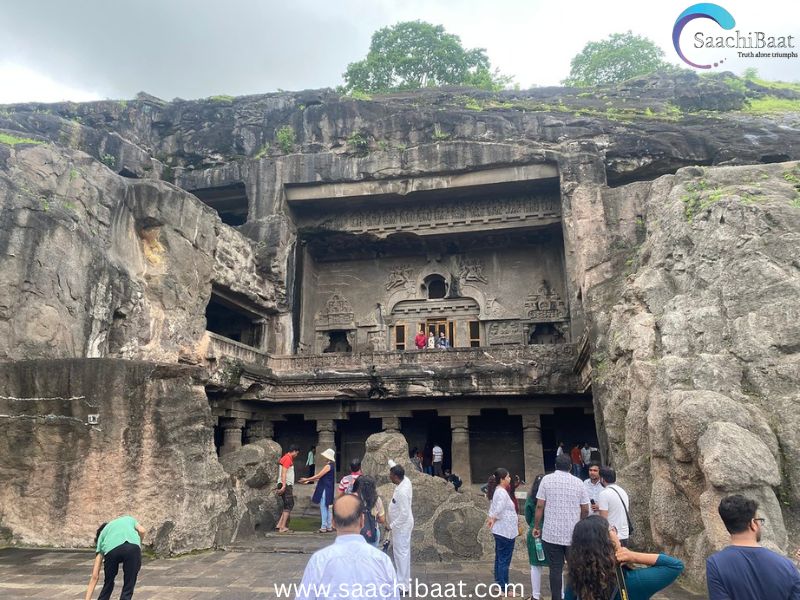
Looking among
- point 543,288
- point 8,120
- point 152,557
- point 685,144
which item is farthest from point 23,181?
point 685,144

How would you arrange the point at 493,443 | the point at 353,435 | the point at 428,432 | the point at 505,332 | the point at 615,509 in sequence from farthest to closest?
the point at 505,332 → the point at 353,435 → the point at 428,432 → the point at 493,443 → the point at 615,509

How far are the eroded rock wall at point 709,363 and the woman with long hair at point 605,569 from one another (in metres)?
3.03

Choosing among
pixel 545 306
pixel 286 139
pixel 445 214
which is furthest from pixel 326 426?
pixel 286 139

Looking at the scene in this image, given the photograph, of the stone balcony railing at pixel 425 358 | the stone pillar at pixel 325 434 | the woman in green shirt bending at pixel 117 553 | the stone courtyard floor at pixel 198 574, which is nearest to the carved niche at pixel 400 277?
the stone balcony railing at pixel 425 358

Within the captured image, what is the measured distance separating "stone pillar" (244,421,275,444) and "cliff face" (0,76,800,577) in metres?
3.24

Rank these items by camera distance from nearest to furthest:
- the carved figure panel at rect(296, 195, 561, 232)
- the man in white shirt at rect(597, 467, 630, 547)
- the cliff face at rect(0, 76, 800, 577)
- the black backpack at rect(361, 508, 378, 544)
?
the man in white shirt at rect(597, 467, 630, 547) < the black backpack at rect(361, 508, 378, 544) < the cliff face at rect(0, 76, 800, 577) < the carved figure panel at rect(296, 195, 561, 232)

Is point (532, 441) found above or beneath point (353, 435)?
beneath

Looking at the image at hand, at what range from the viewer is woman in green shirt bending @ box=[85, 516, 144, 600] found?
427 centimetres

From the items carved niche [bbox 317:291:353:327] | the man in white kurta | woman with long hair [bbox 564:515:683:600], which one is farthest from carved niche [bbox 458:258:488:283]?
woman with long hair [bbox 564:515:683:600]

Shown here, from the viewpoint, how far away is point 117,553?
14.0 ft

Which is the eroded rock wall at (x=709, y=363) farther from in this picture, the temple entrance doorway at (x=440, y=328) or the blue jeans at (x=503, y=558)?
the temple entrance doorway at (x=440, y=328)

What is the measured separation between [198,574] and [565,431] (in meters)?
14.0

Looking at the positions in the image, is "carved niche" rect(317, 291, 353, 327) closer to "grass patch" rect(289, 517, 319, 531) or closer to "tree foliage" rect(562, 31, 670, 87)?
"grass patch" rect(289, 517, 319, 531)

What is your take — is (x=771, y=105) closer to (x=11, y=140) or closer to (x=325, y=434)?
(x=325, y=434)
